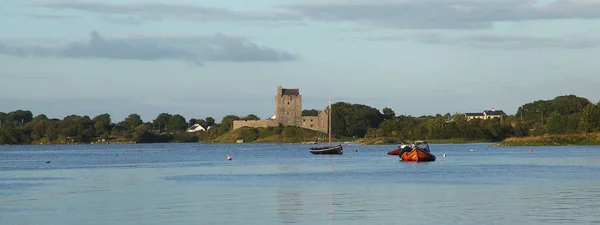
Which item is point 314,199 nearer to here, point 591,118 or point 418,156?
point 418,156

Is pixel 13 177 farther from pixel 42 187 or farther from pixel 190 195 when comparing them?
pixel 190 195

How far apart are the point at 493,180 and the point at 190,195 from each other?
55.1ft

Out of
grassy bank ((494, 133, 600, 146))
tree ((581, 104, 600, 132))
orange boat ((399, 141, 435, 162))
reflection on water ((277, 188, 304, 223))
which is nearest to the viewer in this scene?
reflection on water ((277, 188, 304, 223))

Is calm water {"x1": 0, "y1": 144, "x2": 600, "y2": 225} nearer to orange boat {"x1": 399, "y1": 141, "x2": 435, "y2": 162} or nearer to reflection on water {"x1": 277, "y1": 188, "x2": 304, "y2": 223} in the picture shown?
reflection on water {"x1": 277, "y1": 188, "x2": 304, "y2": 223}

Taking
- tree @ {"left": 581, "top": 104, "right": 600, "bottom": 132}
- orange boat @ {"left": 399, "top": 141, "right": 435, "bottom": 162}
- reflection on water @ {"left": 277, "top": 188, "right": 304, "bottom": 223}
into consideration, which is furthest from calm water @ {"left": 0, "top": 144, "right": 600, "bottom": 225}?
tree @ {"left": 581, "top": 104, "right": 600, "bottom": 132}

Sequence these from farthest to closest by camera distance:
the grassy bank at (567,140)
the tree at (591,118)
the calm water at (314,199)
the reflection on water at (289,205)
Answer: the tree at (591,118) < the grassy bank at (567,140) < the reflection on water at (289,205) < the calm water at (314,199)

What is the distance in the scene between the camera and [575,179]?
168ft

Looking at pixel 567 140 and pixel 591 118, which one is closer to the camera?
pixel 567 140

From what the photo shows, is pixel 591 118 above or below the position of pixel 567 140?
above

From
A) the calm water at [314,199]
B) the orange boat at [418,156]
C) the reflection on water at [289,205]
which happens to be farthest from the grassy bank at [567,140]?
the reflection on water at [289,205]

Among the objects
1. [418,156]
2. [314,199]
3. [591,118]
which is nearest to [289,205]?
[314,199]

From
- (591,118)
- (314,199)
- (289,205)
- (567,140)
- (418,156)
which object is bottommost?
(289,205)

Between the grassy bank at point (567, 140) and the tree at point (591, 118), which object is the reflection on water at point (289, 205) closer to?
the grassy bank at point (567, 140)

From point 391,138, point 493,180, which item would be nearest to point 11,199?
point 493,180
